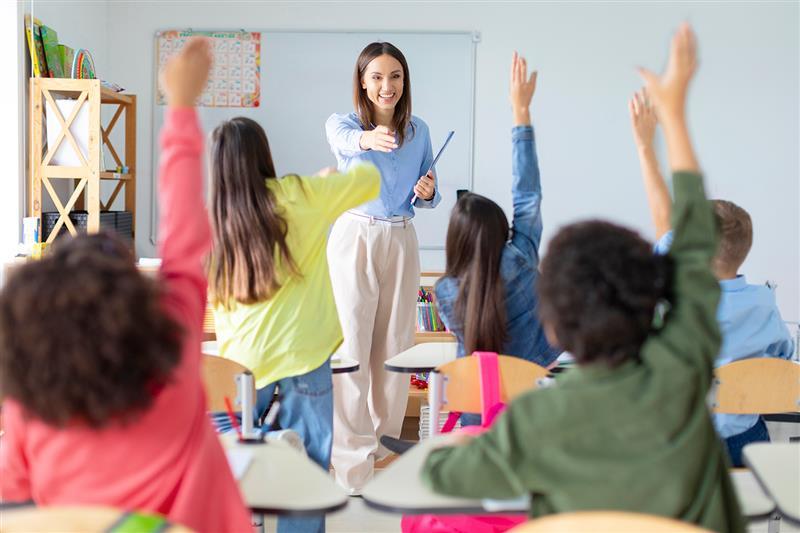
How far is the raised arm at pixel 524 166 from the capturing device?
2.15 meters

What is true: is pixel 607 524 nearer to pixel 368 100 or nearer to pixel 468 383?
pixel 468 383

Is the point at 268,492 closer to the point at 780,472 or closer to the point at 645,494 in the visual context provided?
the point at 645,494

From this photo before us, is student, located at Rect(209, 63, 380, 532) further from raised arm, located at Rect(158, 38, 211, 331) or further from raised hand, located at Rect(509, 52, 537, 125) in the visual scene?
raised arm, located at Rect(158, 38, 211, 331)

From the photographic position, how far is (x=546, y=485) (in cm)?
130

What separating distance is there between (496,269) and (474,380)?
30 centimetres

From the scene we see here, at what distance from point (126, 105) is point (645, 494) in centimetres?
451

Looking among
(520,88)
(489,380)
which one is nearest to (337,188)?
(520,88)

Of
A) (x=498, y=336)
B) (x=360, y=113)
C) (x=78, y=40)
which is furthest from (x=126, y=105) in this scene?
(x=498, y=336)

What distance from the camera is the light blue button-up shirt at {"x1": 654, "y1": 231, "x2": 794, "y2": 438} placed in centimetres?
242

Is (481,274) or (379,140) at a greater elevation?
(379,140)

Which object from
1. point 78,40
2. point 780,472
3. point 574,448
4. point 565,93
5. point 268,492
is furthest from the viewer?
point 565,93

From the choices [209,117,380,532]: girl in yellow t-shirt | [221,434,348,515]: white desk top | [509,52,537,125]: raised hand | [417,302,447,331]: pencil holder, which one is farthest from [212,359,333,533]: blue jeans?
[417,302,447,331]: pencil holder

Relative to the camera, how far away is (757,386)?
2.23m

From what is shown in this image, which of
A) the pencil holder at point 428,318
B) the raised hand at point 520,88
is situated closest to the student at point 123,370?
the raised hand at point 520,88
